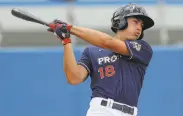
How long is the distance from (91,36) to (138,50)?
384mm

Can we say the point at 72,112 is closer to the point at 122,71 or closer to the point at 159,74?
the point at 159,74

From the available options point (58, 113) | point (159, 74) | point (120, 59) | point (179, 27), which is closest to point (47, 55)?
point (58, 113)

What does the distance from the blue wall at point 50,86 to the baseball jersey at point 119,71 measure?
160 centimetres

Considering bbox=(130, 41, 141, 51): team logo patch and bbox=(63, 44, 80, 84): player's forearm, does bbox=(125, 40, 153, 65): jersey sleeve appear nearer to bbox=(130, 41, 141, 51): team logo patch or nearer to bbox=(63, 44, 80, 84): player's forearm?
bbox=(130, 41, 141, 51): team logo patch

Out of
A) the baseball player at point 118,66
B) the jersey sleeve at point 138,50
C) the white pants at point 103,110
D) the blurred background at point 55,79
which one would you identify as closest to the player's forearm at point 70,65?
the baseball player at point 118,66

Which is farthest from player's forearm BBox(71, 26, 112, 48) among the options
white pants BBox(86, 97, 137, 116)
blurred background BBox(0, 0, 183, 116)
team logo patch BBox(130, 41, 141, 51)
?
blurred background BBox(0, 0, 183, 116)

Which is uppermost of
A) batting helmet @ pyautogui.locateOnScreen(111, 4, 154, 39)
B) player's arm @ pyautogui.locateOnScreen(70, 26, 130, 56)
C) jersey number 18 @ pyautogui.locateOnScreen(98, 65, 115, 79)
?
batting helmet @ pyautogui.locateOnScreen(111, 4, 154, 39)

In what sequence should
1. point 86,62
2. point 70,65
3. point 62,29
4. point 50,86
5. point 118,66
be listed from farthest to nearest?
point 50,86 < point 86,62 < point 118,66 < point 70,65 < point 62,29

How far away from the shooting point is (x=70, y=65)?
312cm

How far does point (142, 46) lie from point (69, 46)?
0.52m

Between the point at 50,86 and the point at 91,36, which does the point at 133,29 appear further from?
the point at 50,86

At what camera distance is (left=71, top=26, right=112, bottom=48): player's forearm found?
2979mm

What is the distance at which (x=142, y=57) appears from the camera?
3266 millimetres

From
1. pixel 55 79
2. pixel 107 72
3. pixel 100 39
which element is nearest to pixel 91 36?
pixel 100 39
